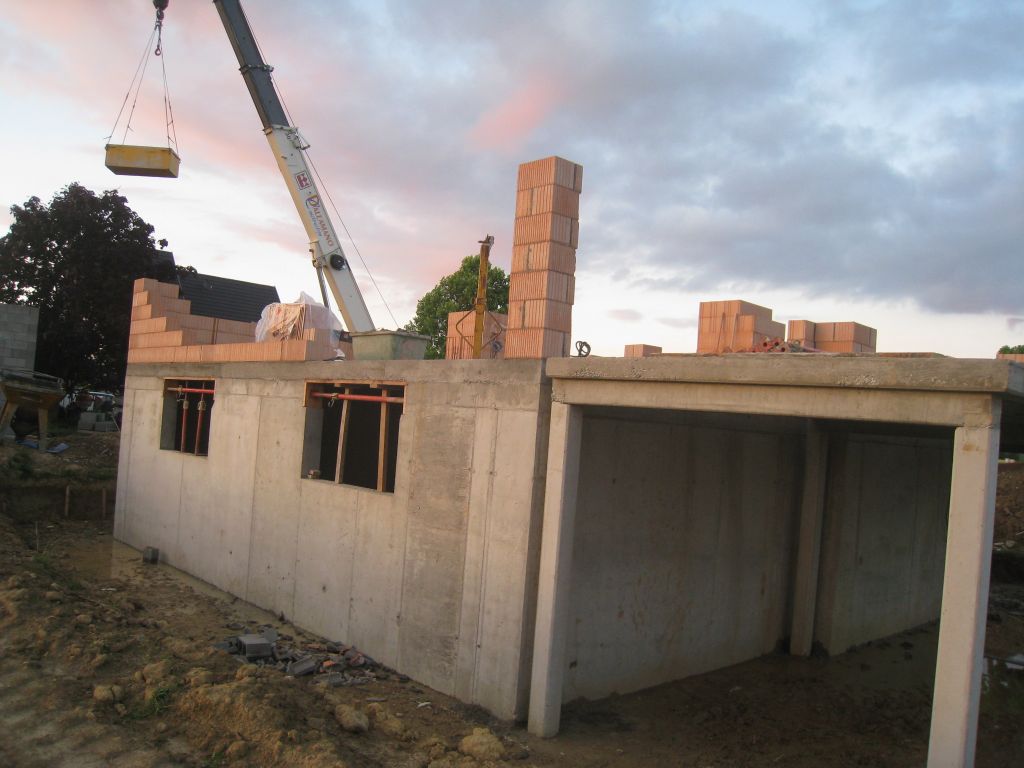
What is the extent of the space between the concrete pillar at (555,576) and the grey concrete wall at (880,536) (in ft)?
17.6

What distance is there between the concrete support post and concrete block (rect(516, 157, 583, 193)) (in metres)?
5.28

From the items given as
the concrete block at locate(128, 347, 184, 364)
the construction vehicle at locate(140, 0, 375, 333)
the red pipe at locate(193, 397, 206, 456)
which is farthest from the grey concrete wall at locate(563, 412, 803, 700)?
the concrete block at locate(128, 347, 184, 364)

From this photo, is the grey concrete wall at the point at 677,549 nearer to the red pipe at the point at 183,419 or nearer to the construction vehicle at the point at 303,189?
the construction vehicle at the point at 303,189

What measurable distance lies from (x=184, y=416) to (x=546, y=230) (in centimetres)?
929

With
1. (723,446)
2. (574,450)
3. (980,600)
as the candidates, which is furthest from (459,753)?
(723,446)

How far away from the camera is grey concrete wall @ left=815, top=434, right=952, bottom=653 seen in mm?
10875

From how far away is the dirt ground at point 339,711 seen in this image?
19.7 feet

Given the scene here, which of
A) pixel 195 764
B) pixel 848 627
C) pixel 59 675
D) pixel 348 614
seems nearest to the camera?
pixel 195 764

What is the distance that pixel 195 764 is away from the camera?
5.72 m

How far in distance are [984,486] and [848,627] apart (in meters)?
7.60

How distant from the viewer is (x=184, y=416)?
14008 millimetres

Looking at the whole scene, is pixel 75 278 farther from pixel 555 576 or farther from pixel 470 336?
pixel 555 576

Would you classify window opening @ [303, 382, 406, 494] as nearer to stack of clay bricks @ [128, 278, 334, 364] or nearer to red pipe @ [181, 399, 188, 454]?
stack of clay bricks @ [128, 278, 334, 364]

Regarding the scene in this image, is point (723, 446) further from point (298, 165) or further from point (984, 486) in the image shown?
point (298, 165)
